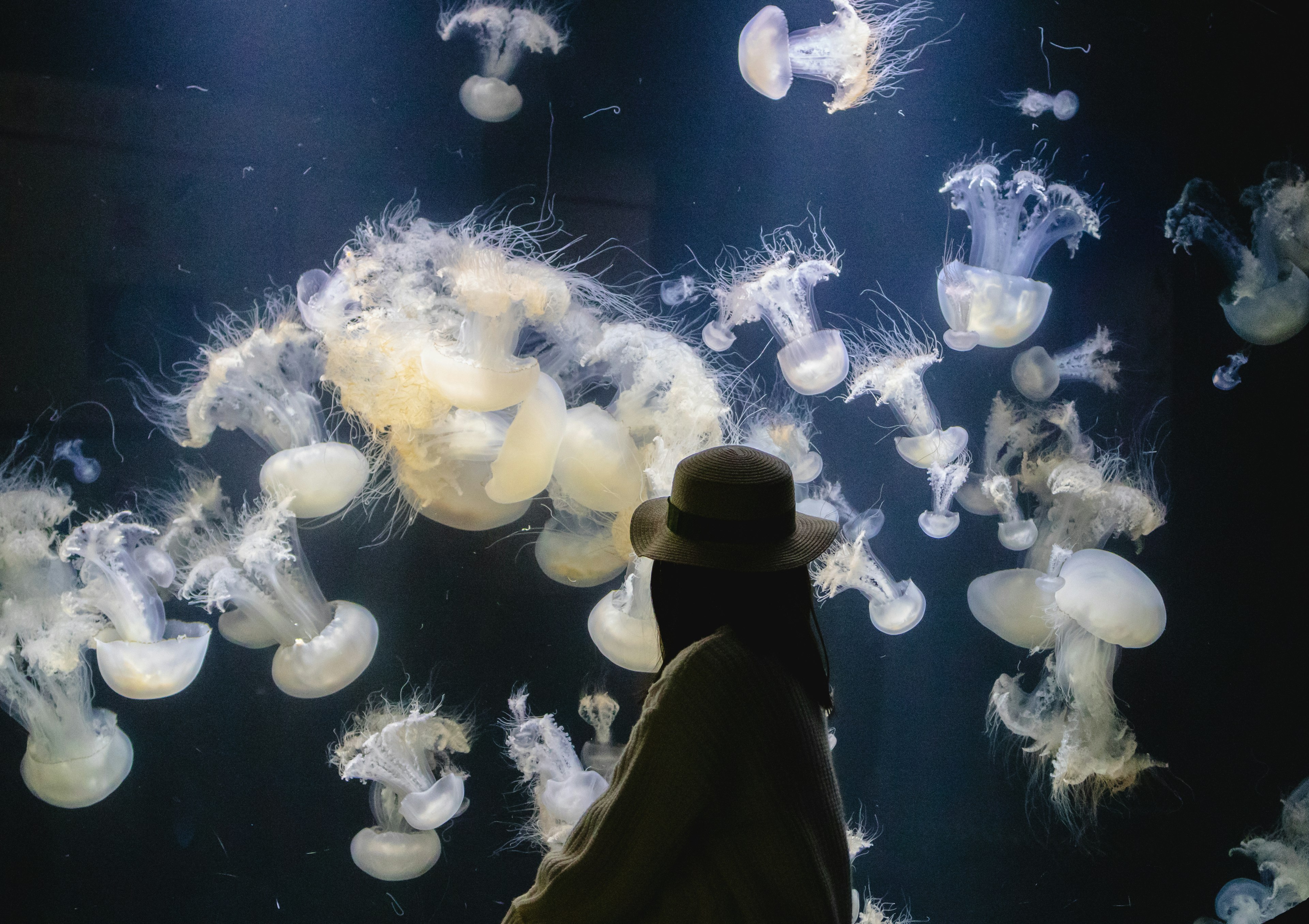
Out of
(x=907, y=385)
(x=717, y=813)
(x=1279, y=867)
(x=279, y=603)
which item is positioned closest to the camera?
(x=717, y=813)

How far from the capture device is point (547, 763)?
2570mm

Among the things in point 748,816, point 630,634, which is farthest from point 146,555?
point 748,816

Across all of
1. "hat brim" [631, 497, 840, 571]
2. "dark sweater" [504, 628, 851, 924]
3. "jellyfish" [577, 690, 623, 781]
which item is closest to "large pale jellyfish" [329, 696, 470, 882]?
"jellyfish" [577, 690, 623, 781]

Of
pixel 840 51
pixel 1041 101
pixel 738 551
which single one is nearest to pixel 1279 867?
pixel 1041 101

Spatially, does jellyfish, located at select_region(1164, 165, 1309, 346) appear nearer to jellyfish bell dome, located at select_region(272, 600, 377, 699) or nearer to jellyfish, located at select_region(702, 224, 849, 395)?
jellyfish, located at select_region(702, 224, 849, 395)

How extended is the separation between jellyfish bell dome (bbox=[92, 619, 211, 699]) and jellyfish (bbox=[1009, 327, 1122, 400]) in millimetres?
2764

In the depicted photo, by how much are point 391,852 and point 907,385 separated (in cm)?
229

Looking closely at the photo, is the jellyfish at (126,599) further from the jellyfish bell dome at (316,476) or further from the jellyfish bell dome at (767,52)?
the jellyfish bell dome at (767,52)

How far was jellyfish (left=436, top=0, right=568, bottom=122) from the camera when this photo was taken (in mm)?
2307

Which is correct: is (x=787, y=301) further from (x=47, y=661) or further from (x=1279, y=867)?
(x=1279, y=867)

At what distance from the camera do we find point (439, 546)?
2480mm

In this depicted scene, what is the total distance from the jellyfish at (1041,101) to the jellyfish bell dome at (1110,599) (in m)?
1.48

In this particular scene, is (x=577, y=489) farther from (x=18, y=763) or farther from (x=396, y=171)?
(x=18, y=763)

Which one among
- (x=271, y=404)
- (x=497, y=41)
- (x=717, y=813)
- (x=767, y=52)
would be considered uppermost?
(x=767, y=52)
